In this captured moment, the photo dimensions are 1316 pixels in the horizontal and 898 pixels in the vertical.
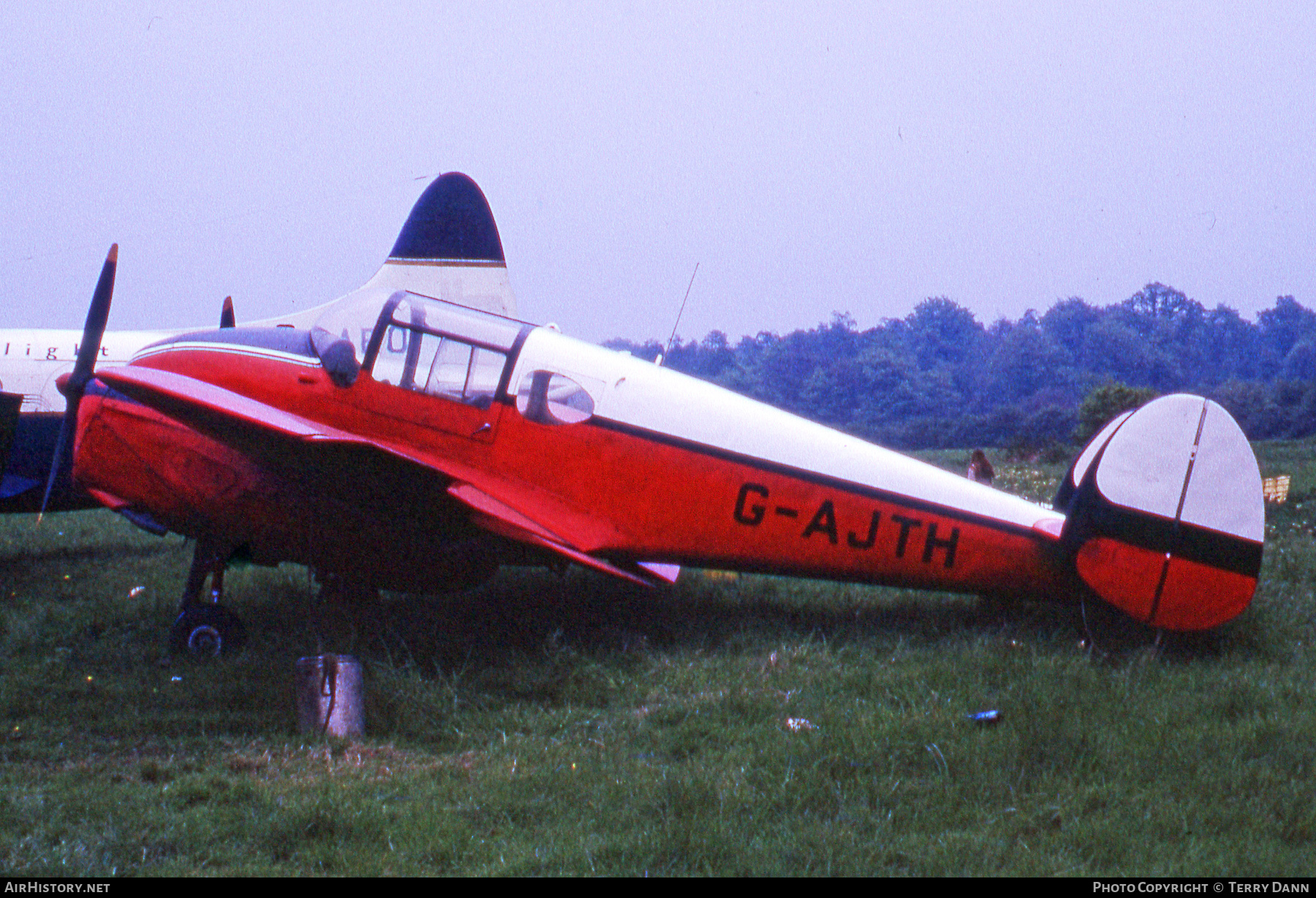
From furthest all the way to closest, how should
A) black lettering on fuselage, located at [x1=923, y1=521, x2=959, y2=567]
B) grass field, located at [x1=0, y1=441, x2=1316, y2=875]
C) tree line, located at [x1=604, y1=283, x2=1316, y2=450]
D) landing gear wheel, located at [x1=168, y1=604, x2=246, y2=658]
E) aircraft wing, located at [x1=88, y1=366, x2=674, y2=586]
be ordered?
1. tree line, located at [x1=604, y1=283, x2=1316, y2=450]
2. landing gear wheel, located at [x1=168, y1=604, x2=246, y2=658]
3. black lettering on fuselage, located at [x1=923, y1=521, x2=959, y2=567]
4. aircraft wing, located at [x1=88, y1=366, x2=674, y2=586]
5. grass field, located at [x1=0, y1=441, x2=1316, y2=875]

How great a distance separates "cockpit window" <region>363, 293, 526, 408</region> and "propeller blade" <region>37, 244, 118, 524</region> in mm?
1627

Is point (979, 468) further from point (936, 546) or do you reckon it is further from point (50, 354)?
point (50, 354)

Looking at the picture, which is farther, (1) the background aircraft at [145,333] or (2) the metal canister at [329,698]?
(1) the background aircraft at [145,333]

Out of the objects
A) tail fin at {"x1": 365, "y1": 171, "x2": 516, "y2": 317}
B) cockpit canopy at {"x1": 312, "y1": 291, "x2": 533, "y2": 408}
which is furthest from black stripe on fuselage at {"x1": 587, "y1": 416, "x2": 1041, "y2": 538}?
tail fin at {"x1": 365, "y1": 171, "x2": 516, "y2": 317}

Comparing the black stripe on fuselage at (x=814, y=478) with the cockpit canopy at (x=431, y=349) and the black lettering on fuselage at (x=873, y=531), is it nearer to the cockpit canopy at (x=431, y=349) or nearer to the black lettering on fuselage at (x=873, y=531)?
the black lettering on fuselage at (x=873, y=531)

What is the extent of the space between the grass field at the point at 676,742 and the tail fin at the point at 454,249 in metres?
6.88

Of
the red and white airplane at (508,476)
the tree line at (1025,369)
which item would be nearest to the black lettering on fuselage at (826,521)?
the red and white airplane at (508,476)

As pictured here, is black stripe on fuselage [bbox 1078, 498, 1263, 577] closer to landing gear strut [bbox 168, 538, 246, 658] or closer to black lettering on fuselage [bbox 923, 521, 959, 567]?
black lettering on fuselage [bbox 923, 521, 959, 567]

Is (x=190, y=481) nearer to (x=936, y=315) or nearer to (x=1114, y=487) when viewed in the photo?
(x=1114, y=487)

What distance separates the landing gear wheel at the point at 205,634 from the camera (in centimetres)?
579

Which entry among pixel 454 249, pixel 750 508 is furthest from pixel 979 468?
pixel 454 249

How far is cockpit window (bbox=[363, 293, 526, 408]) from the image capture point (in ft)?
18.8

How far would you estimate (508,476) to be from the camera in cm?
568

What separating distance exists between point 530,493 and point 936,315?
623 inches
